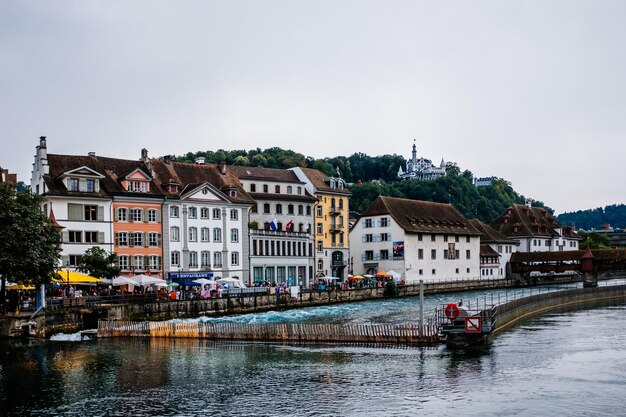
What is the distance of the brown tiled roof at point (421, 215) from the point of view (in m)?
110

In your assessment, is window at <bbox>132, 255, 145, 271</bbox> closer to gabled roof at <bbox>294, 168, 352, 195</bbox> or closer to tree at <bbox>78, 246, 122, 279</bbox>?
tree at <bbox>78, 246, 122, 279</bbox>

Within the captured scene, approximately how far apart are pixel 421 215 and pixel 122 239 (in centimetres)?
A: 5377

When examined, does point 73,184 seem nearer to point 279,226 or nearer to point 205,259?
point 205,259

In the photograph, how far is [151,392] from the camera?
3481 cm

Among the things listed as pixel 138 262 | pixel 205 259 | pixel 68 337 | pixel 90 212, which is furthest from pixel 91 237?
pixel 68 337

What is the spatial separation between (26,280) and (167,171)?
30.3 meters

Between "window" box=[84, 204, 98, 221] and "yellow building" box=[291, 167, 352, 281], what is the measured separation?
3484 cm

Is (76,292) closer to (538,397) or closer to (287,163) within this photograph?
(538,397)

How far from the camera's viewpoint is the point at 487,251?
127312mm

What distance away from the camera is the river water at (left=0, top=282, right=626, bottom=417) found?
102 ft

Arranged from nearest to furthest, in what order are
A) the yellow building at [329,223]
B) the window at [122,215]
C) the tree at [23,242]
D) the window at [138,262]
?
the tree at [23,242] < the window at [122,215] < the window at [138,262] < the yellow building at [329,223]

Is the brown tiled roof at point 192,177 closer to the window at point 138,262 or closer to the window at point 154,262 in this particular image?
the window at point 154,262

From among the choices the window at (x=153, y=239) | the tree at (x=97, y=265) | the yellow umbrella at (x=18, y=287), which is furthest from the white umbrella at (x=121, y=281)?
the window at (x=153, y=239)

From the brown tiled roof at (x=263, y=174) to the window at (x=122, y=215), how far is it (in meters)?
19.7
